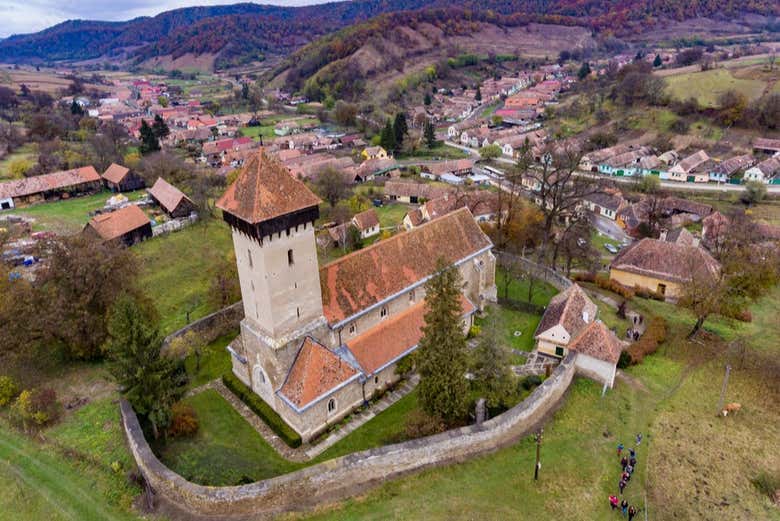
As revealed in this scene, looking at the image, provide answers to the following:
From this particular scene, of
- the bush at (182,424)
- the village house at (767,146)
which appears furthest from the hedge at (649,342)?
the village house at (767,146)

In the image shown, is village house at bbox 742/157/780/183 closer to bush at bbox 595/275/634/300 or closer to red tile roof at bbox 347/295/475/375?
bush at bbox 595/275/634/300

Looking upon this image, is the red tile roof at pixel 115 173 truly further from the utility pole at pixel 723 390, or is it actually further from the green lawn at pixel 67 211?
the utility pole at pixel 723 390

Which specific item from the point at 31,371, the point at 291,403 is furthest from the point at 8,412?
the point at 291,403

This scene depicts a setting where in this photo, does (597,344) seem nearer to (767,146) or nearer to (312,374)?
(312,374)

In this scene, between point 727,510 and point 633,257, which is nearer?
point 727,510

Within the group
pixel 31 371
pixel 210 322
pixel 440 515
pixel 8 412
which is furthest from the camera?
pixel 210 322

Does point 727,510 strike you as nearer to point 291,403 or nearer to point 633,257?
point 291,403

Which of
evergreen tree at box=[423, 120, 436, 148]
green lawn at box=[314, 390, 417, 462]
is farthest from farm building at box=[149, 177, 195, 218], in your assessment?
evergreen tree at box=[423, 120, 436, 148]
